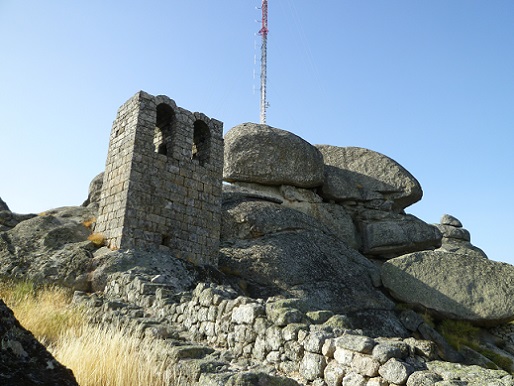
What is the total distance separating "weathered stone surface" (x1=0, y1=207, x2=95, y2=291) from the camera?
939 cm

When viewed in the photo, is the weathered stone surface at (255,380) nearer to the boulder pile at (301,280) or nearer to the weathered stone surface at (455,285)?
the boulder pile at (301,280)

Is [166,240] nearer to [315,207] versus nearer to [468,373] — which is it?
[315,207]

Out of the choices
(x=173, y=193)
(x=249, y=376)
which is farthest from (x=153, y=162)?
(x=249, y=376)

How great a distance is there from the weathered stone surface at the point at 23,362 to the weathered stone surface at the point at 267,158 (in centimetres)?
1389

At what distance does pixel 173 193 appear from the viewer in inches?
452

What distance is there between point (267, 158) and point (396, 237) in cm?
592

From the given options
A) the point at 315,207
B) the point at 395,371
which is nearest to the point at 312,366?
the point at 395,371

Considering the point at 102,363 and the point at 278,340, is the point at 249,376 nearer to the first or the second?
the point at 278,340

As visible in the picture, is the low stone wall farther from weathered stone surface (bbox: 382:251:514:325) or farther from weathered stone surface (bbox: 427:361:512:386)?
weathered stone surface (bbox: 382:251:514:325)

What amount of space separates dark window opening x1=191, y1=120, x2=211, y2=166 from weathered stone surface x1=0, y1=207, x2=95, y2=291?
152 inches

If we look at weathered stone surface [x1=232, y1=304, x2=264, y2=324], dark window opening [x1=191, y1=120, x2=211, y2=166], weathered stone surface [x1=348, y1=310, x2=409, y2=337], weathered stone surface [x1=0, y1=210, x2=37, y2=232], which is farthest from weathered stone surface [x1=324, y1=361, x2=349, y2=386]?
weathered stone surface [x1=0, y1=210, x2=37, y2=232]

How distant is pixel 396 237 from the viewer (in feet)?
55.2

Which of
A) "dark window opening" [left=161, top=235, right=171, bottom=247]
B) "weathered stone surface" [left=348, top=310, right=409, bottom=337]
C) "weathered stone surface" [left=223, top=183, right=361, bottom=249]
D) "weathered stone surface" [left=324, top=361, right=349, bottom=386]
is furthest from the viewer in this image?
"weathered stone surface" [left=223, top=183, right=361, bottom=249]

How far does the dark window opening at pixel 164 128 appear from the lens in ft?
40.4
